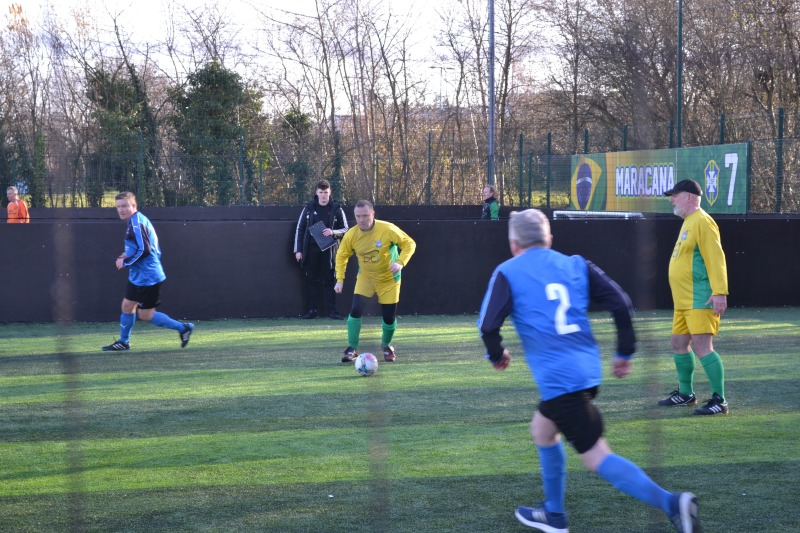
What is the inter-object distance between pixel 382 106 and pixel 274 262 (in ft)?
70.7

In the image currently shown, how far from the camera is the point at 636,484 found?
14.4ft

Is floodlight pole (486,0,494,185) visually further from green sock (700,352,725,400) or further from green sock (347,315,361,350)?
green sock (700,352,725,400)

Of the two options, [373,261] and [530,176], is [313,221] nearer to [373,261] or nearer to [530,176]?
[373,261]

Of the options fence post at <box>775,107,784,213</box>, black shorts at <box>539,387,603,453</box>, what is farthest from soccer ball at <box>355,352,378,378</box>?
fence post at <box>775,107,784,213</box>

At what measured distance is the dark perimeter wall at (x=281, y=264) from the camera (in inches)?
560

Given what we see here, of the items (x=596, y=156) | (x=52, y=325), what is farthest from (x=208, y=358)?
(x=596, y=156)

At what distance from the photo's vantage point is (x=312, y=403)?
833cm

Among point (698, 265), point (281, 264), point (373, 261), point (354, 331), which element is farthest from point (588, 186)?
point (698, 265)

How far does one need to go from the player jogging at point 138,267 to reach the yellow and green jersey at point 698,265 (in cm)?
624

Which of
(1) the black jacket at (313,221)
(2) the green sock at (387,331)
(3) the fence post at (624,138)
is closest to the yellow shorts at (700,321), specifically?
(2) the green sock at (387,331)

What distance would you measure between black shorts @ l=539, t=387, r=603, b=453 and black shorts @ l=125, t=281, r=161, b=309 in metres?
7.69

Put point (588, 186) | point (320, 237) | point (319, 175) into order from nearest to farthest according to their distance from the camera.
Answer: point (320, 237), point (588, 186), point (319, 175)

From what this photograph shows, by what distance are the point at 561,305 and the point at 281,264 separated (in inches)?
428

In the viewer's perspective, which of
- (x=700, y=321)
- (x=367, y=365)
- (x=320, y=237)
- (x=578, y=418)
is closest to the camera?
(x=578, y=418)
